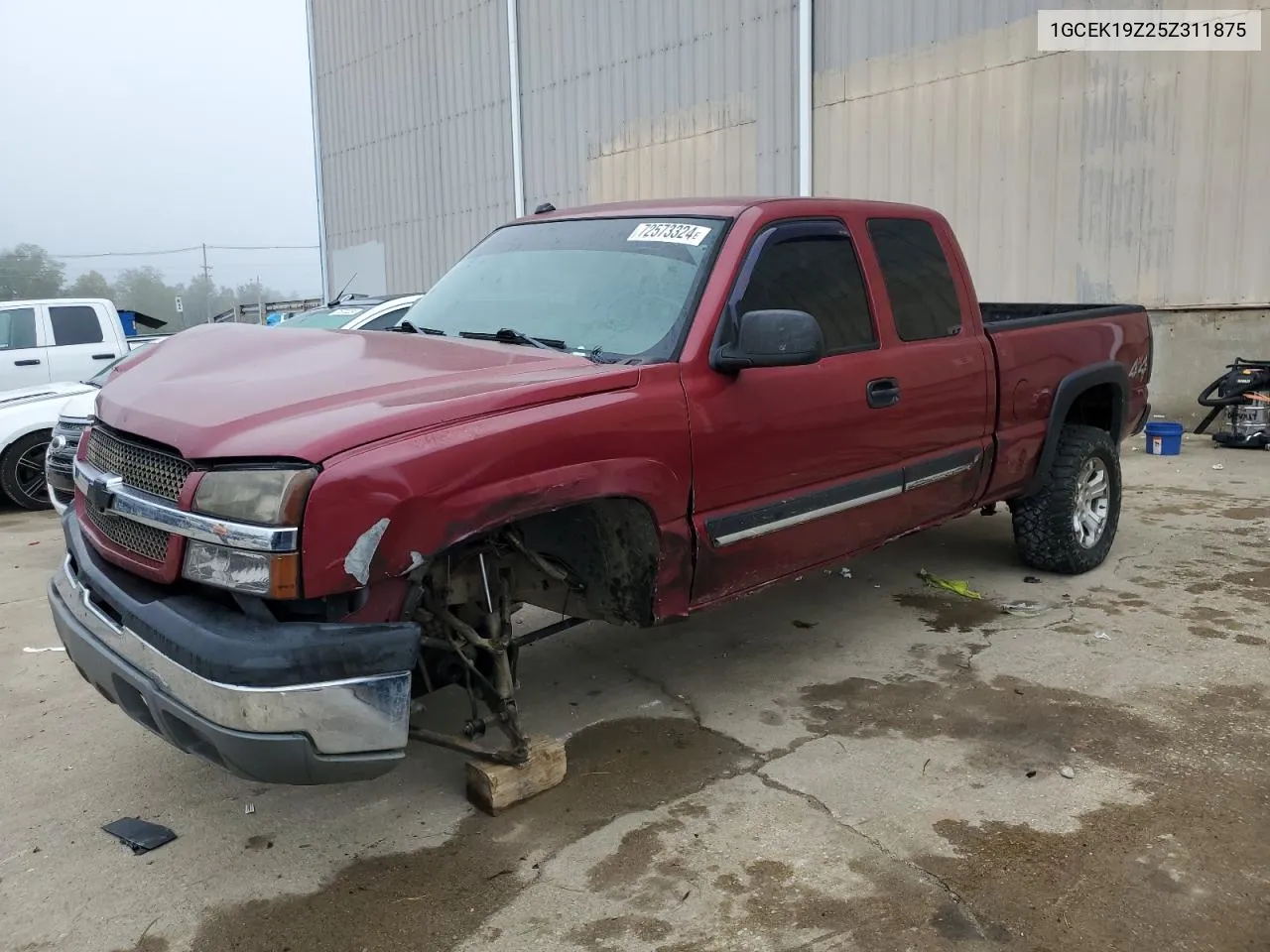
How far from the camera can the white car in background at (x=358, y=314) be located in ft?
26.3

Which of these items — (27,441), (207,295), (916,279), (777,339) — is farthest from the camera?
(207,295)

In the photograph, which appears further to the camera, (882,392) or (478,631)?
(882,392)

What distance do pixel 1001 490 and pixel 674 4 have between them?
11.1 meters

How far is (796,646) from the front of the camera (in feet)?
15.5

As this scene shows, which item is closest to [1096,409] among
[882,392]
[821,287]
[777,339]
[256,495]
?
[882,392]

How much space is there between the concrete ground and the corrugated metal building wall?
258 inches

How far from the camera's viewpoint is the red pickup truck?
2553 mm

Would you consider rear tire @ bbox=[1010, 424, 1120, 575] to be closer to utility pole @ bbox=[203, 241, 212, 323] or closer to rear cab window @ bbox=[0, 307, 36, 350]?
rear cab window @ bbox=[0, 307, 36, 350]

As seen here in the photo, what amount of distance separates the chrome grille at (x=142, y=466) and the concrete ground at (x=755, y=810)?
1.15m

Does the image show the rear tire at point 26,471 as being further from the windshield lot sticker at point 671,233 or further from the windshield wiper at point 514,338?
the windshield lot sticker at point 671,233

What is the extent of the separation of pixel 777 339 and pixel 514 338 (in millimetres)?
953

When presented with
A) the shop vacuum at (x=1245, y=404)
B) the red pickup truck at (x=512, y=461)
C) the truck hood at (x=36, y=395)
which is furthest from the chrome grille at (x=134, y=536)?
the shop vacuum at (x=1245, y=404)

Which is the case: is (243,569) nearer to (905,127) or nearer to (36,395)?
(36,395)

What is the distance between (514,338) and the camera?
3.65 m
